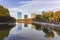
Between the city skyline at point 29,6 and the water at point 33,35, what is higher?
the city skyline at point 29,6

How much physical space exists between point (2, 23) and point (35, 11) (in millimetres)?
3130

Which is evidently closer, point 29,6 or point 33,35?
point 33,35

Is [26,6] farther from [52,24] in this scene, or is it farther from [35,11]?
[52,24]

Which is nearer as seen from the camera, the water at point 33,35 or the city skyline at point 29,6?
the water at point 33,35

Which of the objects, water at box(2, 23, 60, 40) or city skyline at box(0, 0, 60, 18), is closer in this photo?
water at box(2, 23, 60, 40)

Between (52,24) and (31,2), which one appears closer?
(31,2)

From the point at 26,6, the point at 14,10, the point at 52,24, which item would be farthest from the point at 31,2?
the point at 52,24

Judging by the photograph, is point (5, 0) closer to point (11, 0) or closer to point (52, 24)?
point (11, 0)

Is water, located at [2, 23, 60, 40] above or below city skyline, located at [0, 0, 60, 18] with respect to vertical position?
below

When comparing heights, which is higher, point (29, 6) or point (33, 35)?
point (29, 6)

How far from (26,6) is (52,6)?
4.75 feet

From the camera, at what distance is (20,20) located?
9281 millimetres

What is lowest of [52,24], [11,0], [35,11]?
[52,24]

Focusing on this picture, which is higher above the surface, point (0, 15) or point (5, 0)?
point (5, 0)
